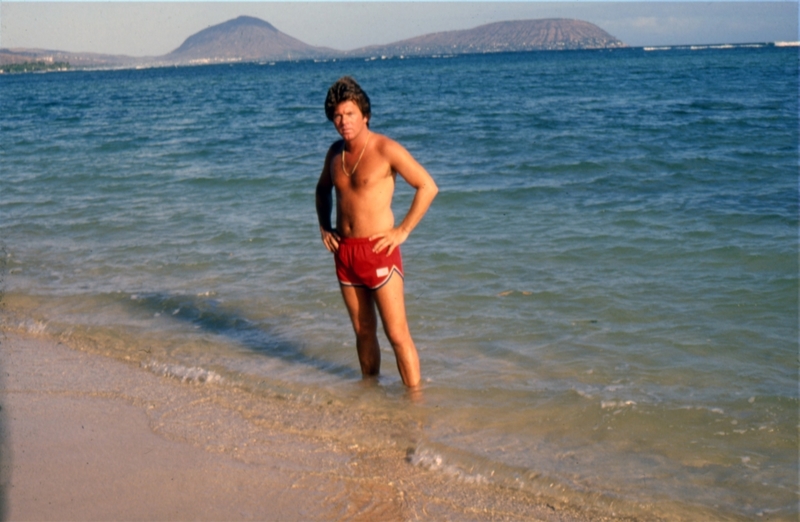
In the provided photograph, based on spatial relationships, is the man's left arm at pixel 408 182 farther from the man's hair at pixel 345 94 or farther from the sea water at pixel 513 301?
the sea water at pixel 513 301

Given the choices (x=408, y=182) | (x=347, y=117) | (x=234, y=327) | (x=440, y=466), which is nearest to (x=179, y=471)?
(x=440, y=466)

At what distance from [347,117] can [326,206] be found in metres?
0.65

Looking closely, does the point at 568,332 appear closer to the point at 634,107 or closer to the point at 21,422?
the point at 21,422

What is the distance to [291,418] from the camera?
416 cm

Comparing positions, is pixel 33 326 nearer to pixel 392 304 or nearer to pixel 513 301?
pixel 392 304

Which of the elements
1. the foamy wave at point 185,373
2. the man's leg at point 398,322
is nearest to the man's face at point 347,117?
the man's leg at point 398,322

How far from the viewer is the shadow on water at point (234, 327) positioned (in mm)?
5086

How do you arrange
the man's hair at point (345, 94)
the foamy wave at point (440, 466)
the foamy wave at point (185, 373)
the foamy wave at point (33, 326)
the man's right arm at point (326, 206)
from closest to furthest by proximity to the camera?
1. the foamy wave at point (440, 466)
2. the man's hair at point (345, 94)
3. the man's right arm at point (326, 206)
4. the foamy wave at point (185, 373)
5. the foamy wave at point (33, 326)

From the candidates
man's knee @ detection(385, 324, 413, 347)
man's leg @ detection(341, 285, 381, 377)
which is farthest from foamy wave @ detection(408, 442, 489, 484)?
man's leg @ detection(341, 285, 381, 377)

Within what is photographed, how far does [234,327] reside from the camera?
5824 mm

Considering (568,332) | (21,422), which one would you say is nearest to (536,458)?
(568,332)

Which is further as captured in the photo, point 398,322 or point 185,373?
point 185,373

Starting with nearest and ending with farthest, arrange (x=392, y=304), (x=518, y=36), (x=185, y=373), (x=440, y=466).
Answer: (x=440, y=466) < (x=392, y=304) < (x=185, y=373) < (x=518, y=36)

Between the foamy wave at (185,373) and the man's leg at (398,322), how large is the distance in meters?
1.15
